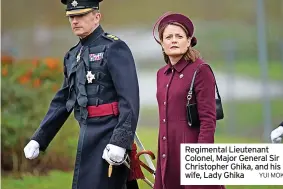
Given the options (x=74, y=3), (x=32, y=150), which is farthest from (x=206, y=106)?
(x=32, y=150)

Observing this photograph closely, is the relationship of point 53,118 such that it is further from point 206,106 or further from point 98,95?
point 206,106

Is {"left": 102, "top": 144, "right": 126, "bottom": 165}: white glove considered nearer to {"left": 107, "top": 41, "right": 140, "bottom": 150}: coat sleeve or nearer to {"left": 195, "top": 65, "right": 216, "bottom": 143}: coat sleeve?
{"left": 107, "top": 41, "right": 140, "bottom": 150}: coat sleeve

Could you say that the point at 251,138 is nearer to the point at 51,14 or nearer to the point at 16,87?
the point at 51,14

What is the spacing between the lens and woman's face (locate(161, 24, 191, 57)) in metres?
3.14

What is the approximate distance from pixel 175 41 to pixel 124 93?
0.33m

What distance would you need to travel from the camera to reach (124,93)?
3266 millimetres

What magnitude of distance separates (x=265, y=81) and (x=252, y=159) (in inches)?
49.0

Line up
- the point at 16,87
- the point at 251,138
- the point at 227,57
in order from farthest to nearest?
the point at 16,87
the point at 227,57
the point at 251,138

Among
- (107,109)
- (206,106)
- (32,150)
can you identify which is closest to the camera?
(206,106)

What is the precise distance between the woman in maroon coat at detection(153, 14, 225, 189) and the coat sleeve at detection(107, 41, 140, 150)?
0.12 metres

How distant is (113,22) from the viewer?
4695 millimetres

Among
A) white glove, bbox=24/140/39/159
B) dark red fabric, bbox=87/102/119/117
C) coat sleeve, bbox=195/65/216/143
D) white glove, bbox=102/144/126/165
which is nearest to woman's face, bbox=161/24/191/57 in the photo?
coat sleeve, bbox=195/65/216/143

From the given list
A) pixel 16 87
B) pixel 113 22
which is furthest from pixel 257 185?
pixel 16 87

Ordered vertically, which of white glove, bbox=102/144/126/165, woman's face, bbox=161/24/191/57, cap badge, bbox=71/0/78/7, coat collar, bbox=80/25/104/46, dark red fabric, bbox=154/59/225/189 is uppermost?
cap badge, bbox=71/0/78/7
